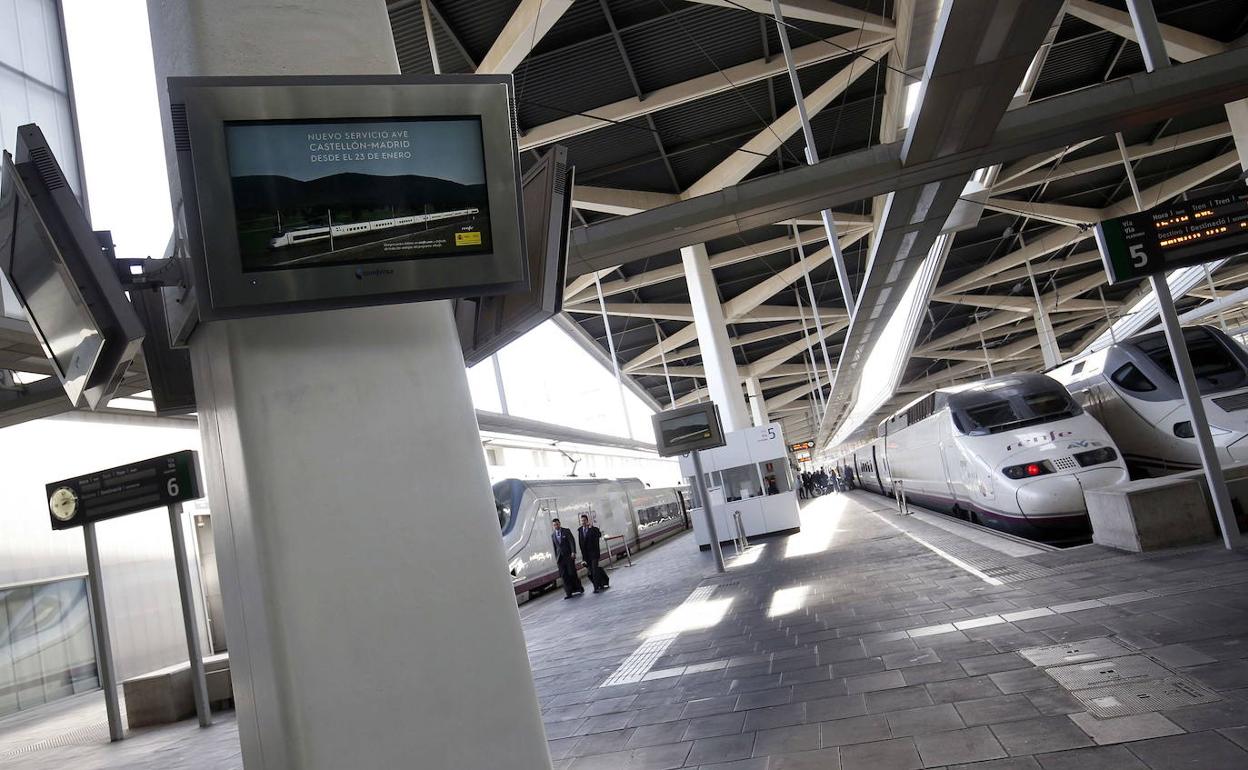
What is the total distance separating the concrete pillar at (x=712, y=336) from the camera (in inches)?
908

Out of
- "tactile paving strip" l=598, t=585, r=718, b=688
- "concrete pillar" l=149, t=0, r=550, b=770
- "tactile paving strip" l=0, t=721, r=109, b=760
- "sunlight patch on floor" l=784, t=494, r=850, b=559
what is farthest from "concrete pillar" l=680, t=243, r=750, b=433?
"concrete pillar" l=149, t=0, r=550, b=770

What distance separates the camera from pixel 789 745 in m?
4.66

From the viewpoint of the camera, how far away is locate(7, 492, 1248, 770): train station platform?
4.07 metres

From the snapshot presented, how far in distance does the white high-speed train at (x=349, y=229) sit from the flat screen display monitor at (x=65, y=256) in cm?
69

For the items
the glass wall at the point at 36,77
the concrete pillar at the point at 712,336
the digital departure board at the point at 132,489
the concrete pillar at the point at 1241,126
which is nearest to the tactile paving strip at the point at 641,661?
the digital departure board at the point at 132,489

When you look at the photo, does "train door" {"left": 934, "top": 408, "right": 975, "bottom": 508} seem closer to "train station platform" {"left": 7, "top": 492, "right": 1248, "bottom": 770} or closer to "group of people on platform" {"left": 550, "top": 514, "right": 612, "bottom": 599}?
"train station platform" {"left": 7, "top": 492, "right": 1248, "bottom": 770}

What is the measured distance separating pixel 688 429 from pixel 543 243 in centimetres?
1171

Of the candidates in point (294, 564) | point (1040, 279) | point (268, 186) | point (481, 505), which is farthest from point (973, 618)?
point (1040, 279)

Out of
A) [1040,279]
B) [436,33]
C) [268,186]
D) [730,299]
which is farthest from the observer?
[1040,279]

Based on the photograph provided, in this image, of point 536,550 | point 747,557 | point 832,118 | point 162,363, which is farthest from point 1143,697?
point 832,118

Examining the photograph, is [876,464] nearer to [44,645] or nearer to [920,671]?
[44,645]

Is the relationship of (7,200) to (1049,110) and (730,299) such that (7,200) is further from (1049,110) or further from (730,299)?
(730,299)

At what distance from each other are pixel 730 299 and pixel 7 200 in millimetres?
28938

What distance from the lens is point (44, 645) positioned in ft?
53.1
